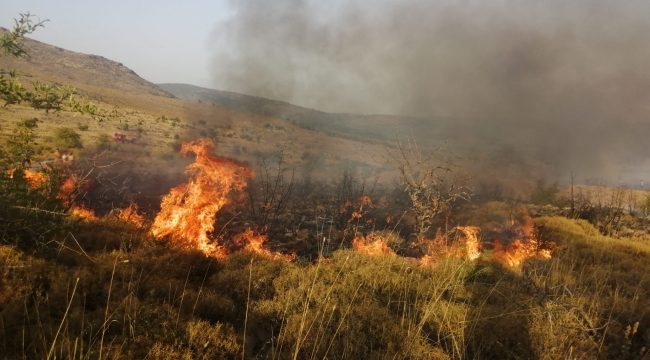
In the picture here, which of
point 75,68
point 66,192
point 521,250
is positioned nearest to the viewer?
point 66,192

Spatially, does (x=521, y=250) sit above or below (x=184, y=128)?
below

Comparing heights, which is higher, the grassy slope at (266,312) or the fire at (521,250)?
the fire at (521,250)

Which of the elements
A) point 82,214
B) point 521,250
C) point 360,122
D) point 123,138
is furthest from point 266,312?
point 360,122

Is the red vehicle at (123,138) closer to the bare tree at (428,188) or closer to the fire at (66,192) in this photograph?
the fire at (66,192)

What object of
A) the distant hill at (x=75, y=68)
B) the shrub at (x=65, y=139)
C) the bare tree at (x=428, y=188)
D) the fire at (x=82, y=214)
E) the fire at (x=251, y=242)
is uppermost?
the distant hill at (x=75, y=68)

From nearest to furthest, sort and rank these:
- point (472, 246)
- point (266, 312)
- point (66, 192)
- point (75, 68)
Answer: point (266, 312), point (66, 192), point (472, 246), point (75, 68)

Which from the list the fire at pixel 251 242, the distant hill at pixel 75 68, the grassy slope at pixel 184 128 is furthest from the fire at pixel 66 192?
the distant hill at pixel 75 68

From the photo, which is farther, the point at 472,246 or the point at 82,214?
the point at 472,246

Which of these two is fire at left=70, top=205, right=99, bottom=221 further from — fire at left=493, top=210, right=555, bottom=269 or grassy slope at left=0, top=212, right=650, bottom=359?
fire at left=493, top=210, right=555, bottom=269

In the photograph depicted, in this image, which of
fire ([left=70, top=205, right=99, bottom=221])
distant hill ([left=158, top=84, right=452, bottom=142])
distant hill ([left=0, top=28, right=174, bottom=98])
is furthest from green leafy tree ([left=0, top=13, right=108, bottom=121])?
distant hill ([left=158, top=84, right=452, bottom=142])

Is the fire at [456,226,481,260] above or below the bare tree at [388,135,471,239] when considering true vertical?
below

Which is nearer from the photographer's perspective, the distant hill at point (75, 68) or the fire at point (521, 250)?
the fire at point (521, 250)

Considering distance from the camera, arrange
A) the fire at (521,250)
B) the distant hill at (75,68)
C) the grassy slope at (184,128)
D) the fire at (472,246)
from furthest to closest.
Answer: the distant hill at (75,68)
the grassy slope at (184,128)
the fire at (521,250)
the fire at (472,246)

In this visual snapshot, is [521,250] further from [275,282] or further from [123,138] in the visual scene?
[123,138]
